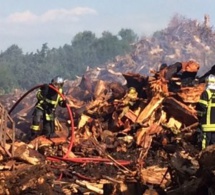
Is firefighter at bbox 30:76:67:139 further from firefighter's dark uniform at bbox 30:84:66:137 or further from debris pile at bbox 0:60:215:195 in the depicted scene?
debris pile at bbox 0:60:215:195

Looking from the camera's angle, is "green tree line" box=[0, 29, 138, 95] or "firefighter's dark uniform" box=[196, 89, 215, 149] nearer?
"firefighter's dark uniform" box=[196, 89, 215, 149]

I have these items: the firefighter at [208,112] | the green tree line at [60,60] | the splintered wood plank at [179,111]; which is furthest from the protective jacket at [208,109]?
the green tree line at [60,60]

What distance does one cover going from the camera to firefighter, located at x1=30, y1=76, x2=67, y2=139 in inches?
508

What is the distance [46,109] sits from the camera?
43.3 feet

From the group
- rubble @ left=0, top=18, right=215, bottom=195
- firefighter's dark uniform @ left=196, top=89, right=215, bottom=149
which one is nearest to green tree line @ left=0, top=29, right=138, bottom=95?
rubble @ left=0, top=18, right=215, bottom=195

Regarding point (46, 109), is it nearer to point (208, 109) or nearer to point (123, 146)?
point (123, 146)

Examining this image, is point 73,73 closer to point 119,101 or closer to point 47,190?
point 119,101

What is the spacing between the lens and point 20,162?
9.11m

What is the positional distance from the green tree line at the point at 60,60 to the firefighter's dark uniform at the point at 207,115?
3537 centimetres

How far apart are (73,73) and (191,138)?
39.7 meters

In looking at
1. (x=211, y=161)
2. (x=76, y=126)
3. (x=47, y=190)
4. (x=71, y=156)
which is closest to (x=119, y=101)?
(x=76, y=126)

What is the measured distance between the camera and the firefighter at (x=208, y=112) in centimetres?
1020

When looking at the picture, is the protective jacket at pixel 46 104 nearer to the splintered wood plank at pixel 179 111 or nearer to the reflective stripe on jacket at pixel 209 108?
the splintered wood plank at pixel 179 111

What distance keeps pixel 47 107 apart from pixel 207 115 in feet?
14.7
